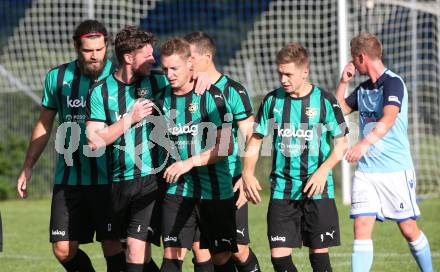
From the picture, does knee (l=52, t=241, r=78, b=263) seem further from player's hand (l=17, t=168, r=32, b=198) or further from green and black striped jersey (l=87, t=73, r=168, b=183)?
green and black striped jersey (l=87, t=73, r=168, b=183)

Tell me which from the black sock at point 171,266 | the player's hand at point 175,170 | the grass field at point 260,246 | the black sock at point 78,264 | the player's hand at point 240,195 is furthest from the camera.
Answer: the grass field at point 260,246

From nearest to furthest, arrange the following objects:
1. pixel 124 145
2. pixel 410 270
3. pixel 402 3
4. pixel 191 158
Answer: pixel 191 158, pixel 124 145, pixel 410 270, pixel 402 3

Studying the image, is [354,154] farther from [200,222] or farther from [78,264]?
[78,264]

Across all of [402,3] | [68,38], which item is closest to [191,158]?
[402,3]

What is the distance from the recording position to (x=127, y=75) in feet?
22.5

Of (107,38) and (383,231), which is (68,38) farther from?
(107,38)

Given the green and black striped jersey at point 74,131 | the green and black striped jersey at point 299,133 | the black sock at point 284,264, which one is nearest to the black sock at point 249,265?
the black sock at point 284,264

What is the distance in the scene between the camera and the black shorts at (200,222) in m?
6.62

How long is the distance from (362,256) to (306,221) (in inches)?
20.1

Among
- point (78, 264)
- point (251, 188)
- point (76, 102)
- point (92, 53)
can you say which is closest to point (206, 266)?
point (251, 188)

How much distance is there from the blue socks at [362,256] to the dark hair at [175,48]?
2059 mm

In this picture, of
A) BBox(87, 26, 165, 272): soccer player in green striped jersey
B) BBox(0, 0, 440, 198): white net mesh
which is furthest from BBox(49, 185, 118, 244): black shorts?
BBox(0, 0, 440, 198): white net mesh

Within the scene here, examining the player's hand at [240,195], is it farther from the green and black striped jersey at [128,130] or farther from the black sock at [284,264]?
the green and black striped jersey at [128,130]

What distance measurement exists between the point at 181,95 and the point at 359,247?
1.87 metres
